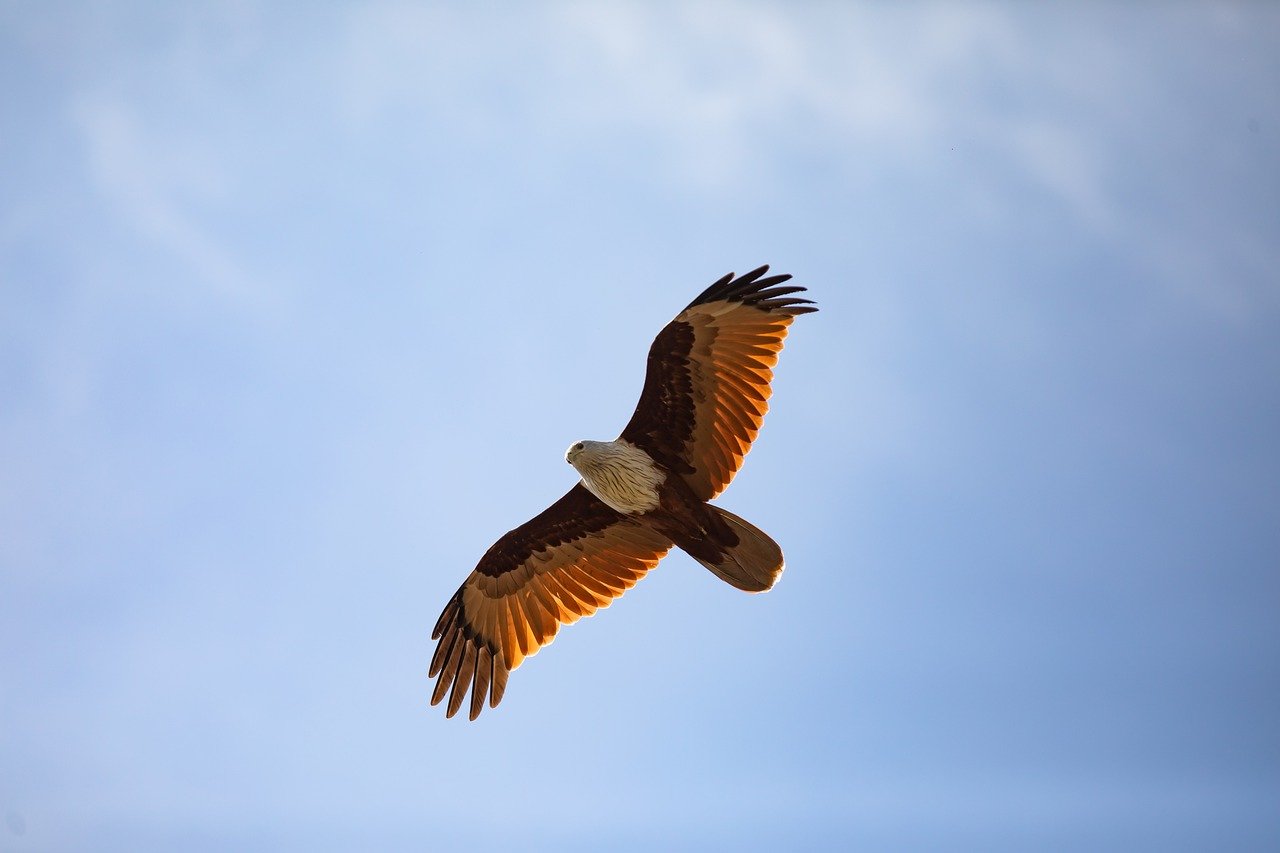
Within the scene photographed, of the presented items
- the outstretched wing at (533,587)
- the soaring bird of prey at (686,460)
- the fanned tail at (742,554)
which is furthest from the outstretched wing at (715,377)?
the outstretched wing at (533,587)

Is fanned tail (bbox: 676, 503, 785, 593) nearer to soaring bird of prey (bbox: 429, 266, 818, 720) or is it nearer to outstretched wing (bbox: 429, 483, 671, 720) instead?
soaring bird of prey (bbox: 429, 266, 818, 720)

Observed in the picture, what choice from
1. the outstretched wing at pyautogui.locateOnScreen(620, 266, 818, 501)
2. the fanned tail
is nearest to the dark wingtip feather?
the outstretched wing at pyautogui.locateOnScreen(620, 266, 818, 501)

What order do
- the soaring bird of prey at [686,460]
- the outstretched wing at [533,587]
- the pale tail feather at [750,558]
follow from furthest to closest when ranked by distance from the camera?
the outstretched wing at [533,587]
the soaring bird of prey at [686,460]
the pale tail feather at [750,558]

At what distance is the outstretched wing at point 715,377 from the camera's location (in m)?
10.2

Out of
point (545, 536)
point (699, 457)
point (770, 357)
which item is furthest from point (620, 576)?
point (770, 357)

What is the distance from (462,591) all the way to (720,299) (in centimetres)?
404

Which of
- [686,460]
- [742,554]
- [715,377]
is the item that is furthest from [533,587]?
[715,377]

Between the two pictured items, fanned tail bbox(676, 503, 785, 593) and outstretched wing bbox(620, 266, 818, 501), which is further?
outstretched wing bbox(620, 266, 818, 501)

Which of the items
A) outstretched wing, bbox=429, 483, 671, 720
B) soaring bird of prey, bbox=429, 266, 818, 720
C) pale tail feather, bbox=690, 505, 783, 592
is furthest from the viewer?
outstretched wing, bbox=429, 483, 671, 720

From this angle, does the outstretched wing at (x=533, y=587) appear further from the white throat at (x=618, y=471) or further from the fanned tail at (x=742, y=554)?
the fanned tail at (x=742, y=554)

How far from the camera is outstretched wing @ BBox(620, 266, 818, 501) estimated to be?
10.2m

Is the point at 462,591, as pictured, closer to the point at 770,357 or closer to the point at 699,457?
the point at 699,457

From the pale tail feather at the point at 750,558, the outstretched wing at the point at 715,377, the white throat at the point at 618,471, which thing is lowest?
the pale tail feather at the point at 750,558

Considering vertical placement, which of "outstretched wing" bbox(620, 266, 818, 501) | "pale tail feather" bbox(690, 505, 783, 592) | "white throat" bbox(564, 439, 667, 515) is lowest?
"pale tail feather" bbox(690, 505, 783, 592)
